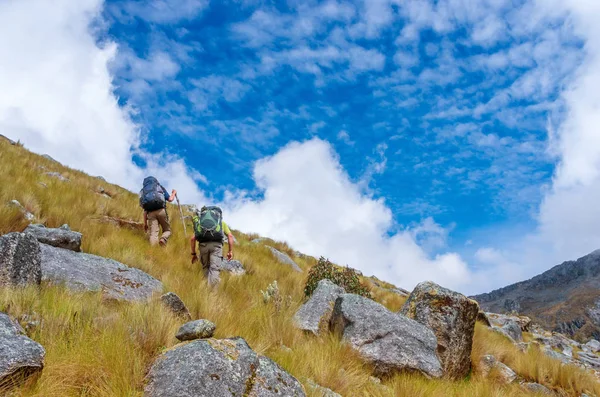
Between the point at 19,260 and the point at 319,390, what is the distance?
3.80 meters

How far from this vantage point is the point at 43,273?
18.5ft

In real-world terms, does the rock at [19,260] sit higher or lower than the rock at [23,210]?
lower

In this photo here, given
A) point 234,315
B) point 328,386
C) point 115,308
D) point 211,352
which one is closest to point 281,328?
point 234,315

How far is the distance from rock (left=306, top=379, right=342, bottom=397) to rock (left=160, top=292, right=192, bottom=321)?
198 centimetres

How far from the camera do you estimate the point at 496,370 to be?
28.4 feet

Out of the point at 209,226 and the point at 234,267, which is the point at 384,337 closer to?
the point at 209,226

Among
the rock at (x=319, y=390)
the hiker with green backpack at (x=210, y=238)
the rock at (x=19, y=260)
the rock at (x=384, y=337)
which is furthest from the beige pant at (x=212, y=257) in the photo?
the rock at (x=319, y=390)

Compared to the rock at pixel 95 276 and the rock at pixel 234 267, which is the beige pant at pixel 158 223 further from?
the rock at pixel 95 276

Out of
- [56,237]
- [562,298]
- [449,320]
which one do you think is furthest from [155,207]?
[562,298]

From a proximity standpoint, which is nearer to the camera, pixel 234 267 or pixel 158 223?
pixel 234 267

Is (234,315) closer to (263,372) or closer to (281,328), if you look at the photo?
(281,328)

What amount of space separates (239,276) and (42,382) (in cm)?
793

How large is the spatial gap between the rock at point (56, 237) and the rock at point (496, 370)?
8.65 metres

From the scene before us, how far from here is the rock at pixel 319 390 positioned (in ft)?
13.6
